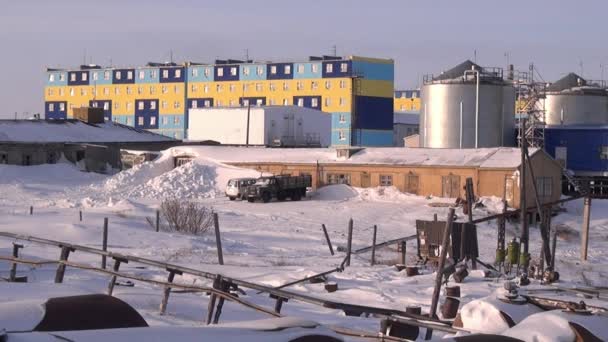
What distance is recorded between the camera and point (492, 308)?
10305 millimetres

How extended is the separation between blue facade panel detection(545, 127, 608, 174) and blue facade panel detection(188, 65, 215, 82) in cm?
4392

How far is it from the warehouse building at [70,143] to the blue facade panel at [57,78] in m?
37.3

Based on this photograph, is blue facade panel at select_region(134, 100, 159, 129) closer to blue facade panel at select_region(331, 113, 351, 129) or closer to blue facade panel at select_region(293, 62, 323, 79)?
blue facade panel at select_region(293, 62, 323, 79)

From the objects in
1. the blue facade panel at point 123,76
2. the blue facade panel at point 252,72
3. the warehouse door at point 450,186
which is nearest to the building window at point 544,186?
the warehouse door at point 450,186

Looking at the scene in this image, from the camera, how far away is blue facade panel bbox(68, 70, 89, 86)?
10950 cm

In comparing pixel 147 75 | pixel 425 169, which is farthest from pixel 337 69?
pixel 425 169

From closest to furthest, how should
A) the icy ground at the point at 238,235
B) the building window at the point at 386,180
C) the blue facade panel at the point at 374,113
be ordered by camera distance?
the icy ground at the point at 238,235 < the building window at the point at 386,180 < the blue facade panel at the point at 374,113

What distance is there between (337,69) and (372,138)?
7141mm

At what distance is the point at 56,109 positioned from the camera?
112375 millimetres

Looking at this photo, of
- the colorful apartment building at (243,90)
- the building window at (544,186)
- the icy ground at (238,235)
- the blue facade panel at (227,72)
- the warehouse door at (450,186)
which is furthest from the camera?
the blue facade panel at (227,72)

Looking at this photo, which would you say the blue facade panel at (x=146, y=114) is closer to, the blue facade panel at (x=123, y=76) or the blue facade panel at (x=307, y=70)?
the blue facade panel at (x=123, y=76)

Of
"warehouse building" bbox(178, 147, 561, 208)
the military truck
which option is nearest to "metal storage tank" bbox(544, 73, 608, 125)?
"warehouse building" bbox(178, 147, 561, 208)

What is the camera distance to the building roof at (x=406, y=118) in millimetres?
110938

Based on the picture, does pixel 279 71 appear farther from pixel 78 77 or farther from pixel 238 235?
pixel 238 235
